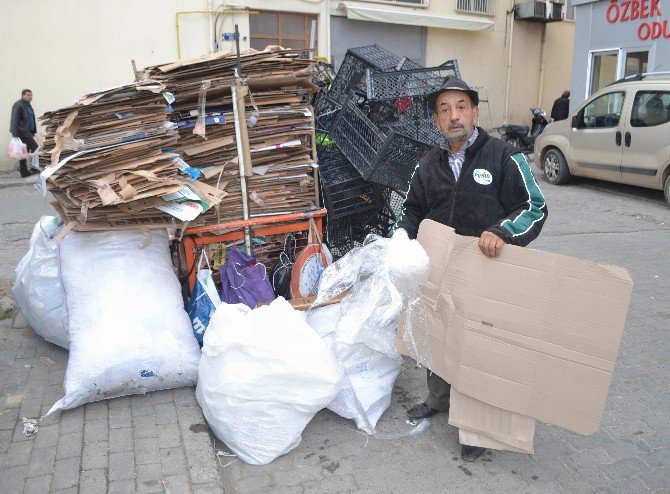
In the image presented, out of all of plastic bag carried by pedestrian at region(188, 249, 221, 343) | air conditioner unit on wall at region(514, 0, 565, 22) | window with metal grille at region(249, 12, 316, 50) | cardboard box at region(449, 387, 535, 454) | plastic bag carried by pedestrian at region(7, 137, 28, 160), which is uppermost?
air conditioner unit on wall at region(514, 0, 565, 22)

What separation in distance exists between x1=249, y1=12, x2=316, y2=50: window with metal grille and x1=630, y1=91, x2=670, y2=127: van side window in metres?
7.32

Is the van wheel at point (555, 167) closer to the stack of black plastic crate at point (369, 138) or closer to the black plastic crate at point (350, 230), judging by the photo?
the stack of black plastic crate at point (369, 138)

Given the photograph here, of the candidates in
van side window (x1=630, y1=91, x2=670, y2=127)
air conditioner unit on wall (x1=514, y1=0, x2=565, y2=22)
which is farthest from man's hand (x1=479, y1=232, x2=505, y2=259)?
air conditioner unit on wall (x1=514, y1=0, x2=565, y2=22)

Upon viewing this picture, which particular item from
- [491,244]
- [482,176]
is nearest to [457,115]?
[482,176]

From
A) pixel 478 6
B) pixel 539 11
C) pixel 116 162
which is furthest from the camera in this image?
pixel 539 11

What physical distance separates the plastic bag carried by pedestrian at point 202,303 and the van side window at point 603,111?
7861mm

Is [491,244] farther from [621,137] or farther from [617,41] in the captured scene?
[617,41]

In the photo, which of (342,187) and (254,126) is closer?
(254,126)

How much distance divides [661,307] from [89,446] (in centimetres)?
431

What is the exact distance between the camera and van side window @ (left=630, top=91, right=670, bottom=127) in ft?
28.0

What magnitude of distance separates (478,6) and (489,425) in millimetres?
16324

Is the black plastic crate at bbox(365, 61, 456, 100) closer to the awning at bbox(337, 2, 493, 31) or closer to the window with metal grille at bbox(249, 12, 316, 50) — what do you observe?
the window with metal grille at bbox(249, 12, 316, 50)

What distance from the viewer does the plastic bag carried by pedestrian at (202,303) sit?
143 inches

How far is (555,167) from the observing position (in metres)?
10.8
